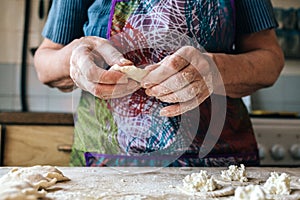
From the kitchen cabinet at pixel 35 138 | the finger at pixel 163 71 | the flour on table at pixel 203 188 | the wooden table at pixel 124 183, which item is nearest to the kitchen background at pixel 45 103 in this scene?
the kitchen cabinet at pixel 35 138

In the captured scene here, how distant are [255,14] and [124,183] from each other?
1.58ft

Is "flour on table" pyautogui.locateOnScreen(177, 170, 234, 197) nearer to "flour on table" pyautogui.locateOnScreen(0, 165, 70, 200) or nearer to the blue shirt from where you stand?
"flour on table" pyautogui.locateOnScreen(0, 165, 70, 200)

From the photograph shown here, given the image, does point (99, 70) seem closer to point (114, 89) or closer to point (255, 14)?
point (114, 89)

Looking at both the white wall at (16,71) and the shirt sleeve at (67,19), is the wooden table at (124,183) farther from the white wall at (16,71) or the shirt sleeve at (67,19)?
the white wall at (16,71)

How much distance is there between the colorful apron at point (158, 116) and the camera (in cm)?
78

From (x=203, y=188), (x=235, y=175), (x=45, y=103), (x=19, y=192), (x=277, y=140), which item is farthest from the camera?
(x=45, y=103)

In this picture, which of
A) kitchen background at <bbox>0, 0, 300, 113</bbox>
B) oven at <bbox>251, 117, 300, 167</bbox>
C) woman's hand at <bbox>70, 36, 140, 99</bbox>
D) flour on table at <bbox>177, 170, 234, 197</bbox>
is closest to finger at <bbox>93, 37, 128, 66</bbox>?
woman's hand at <bbox>70, 36, 140, 99</bbox>

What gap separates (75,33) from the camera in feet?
3.04

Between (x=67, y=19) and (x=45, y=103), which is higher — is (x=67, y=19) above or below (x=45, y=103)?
above

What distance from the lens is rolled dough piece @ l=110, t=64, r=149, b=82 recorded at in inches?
25.5

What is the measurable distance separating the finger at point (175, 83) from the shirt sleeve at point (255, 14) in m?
0.27

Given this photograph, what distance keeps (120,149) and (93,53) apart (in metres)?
0.20

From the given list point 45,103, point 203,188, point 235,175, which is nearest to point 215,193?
point 203,188

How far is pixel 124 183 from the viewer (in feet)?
2.02
